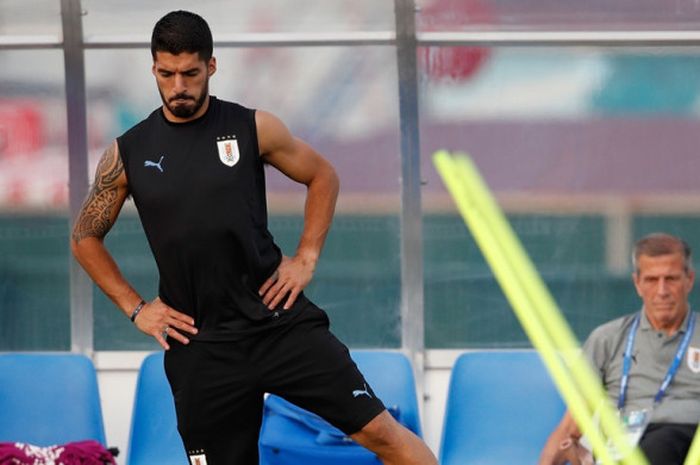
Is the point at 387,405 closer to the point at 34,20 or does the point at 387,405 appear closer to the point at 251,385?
the point at 251,385

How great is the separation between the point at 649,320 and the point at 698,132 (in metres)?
1.46

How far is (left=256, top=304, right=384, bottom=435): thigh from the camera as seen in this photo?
→ 4902 mm

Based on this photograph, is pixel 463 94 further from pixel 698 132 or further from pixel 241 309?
pixel 241 309

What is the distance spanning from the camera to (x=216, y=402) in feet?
16.1

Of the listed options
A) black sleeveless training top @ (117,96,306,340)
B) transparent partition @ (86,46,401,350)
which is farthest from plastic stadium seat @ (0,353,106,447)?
black sleeveless training top @ (117,96,306,340)

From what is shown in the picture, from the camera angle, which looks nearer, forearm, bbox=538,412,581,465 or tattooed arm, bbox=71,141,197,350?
tattooed arm, bbox=71,141,197,350

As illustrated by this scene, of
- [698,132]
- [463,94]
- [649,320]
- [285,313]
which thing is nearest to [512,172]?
[463,94]

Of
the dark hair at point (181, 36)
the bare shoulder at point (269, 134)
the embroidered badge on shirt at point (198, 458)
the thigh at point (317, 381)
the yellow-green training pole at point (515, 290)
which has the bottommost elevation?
the embroidered badge on shirt at point (198, 458)

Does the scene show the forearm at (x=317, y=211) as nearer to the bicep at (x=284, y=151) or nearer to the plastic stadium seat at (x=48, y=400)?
the bicep at (x=284, y=151)

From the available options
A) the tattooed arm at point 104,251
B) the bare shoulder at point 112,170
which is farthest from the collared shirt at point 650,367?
the bare shoulder at point 112,170

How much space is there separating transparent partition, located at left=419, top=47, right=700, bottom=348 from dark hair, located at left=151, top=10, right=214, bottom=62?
247cm

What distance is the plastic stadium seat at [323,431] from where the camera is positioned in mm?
6105

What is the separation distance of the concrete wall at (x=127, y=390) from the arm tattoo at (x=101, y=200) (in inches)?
84.0

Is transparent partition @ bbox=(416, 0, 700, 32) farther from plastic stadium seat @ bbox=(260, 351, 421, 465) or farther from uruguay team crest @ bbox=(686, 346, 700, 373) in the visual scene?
uruguay team crest @ bbox=(686, 346, 700, 373)
